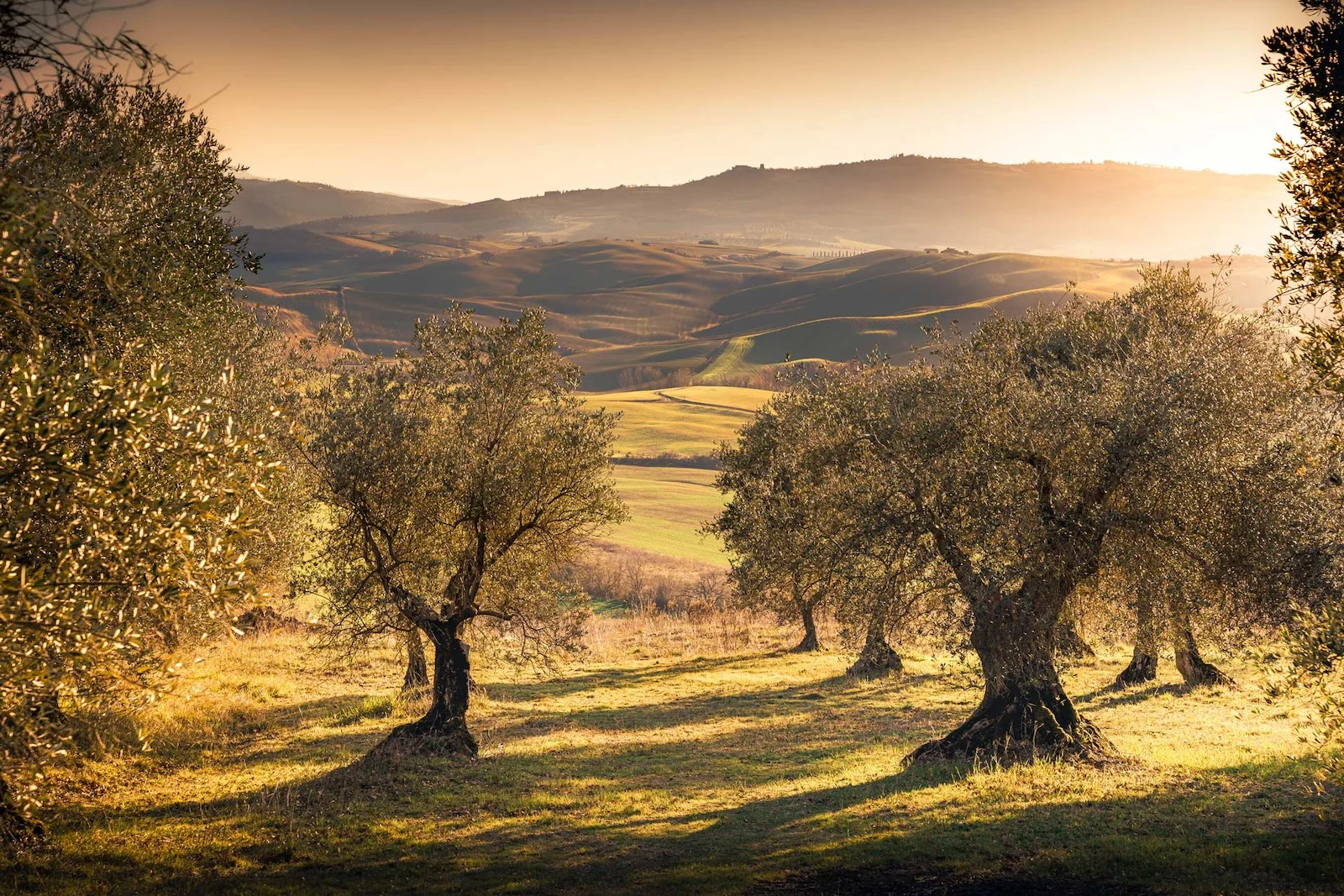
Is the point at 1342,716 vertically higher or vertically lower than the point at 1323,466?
lower

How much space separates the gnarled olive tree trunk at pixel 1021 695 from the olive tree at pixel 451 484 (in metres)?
11.8

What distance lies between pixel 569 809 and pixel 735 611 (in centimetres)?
3781

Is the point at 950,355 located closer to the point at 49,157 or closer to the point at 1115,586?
the point at 1115,586

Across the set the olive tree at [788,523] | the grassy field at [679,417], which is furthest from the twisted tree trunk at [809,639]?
the grassy field at [679,417]

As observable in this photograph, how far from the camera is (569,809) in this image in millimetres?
21094

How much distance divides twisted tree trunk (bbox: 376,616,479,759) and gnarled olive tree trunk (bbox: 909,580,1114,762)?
1258 cm

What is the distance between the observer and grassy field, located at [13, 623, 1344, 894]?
15.7 meters

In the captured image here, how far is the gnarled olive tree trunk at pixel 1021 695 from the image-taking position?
21.7 metres

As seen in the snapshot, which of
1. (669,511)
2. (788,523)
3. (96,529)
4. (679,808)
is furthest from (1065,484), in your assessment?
(669,511)

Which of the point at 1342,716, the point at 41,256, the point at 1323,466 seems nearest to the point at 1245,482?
the point at 1323,466

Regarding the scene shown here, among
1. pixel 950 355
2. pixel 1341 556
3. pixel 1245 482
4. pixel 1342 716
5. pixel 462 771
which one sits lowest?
pixel 462 771

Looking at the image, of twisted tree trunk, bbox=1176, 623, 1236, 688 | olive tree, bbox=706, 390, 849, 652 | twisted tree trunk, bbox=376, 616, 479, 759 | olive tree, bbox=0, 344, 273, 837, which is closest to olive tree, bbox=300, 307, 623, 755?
twisted tree trunk, bbox=376, 616, 479, 759

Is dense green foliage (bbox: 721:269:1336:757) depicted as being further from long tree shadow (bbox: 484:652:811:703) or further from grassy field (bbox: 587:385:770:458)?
grassy field (bbox: 587:385:770:458)

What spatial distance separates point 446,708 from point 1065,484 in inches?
692
